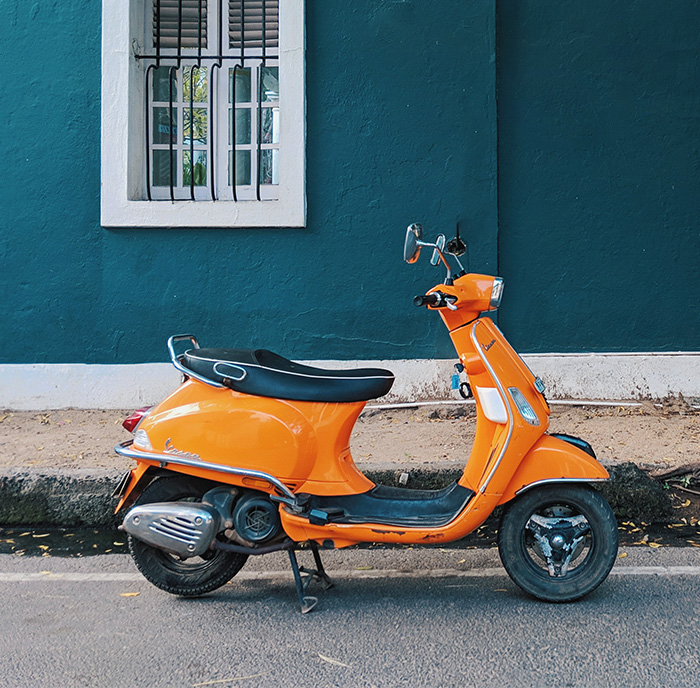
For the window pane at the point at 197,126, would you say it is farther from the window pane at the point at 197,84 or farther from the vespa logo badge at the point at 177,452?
the vespa logo badge at the point at 177,452

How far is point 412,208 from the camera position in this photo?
21.6 ft

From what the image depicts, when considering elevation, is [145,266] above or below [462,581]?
above

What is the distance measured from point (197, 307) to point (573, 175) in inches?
128


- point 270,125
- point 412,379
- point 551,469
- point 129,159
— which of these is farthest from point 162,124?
point 551,469

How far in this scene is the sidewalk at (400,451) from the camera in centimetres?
465

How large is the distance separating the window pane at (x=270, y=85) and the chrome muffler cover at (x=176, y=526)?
179 inches

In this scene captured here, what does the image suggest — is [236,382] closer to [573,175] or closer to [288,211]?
[288,211]

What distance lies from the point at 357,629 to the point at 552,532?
2.94ft

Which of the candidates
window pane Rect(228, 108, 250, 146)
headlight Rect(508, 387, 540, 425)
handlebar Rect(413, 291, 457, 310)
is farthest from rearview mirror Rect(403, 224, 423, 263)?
window pane Rect(228, 108, 250, 146)

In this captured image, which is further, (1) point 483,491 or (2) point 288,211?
(2) point 288,211

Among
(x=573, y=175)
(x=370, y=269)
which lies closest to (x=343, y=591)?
(x=370, y=269)

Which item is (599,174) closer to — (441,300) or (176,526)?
(441,300)

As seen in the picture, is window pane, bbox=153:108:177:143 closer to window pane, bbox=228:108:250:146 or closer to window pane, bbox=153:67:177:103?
window pane, bbox=153:67:177:103

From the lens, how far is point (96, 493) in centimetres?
468
